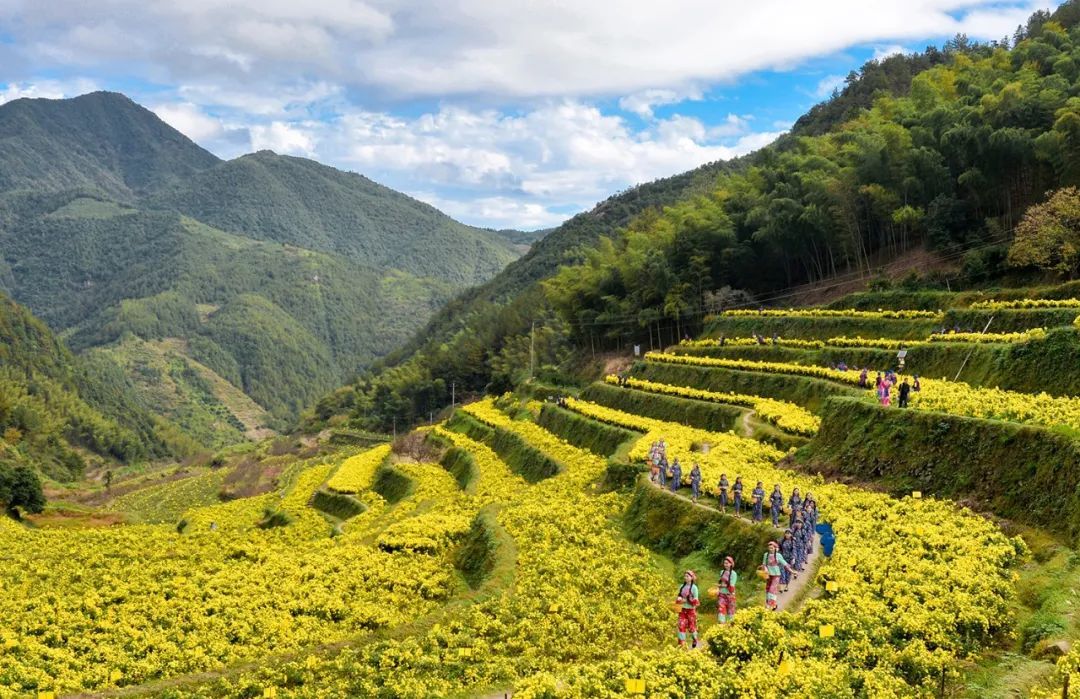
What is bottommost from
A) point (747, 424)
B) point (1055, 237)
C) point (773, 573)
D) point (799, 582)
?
point (799, 582)

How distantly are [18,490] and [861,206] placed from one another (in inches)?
2204

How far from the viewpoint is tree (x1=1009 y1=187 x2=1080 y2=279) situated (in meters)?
39.8

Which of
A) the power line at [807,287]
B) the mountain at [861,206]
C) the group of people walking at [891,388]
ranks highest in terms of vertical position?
the mountain at [861,206]

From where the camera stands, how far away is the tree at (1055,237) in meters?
39.8

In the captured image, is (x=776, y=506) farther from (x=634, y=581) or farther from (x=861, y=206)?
(x=861, y=206)

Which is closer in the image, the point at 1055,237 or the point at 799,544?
the point at 799,544

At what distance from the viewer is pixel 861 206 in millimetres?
57344

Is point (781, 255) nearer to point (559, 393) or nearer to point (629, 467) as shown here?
point (559, 393)

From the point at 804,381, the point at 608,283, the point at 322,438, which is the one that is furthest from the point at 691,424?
the point at 322,438

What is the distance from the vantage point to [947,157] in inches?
2056

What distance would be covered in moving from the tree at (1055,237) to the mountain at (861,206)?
457cm

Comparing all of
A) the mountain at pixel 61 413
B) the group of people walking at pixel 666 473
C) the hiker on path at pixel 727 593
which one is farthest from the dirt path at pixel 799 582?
the mountain at pixel 61 413

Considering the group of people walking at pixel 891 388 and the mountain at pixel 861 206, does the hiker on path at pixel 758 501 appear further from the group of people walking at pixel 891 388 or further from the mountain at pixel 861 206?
the mountain at pixel 861 206

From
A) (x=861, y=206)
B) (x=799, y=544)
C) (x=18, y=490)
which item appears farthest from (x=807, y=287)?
(x=18, y=490)
